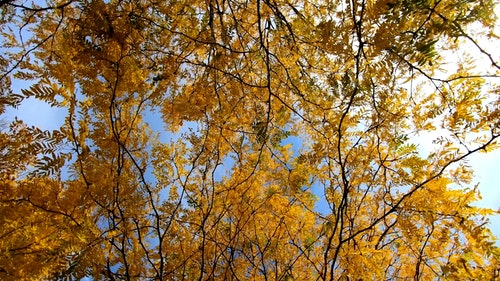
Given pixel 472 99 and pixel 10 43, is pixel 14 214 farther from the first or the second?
pixel 472 99

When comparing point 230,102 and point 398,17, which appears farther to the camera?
point 230,102

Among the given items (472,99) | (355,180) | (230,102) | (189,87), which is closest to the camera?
(472,99)

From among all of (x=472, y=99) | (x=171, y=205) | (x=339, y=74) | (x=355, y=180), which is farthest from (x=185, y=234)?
(x=472, y=99)

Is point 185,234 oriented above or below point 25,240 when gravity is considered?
above

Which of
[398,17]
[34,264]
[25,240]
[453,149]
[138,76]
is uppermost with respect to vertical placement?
[453,149]

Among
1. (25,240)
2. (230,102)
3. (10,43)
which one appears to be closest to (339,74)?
(230,102)

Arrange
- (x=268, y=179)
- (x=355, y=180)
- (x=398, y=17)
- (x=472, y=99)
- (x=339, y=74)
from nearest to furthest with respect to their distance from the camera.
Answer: (x=398, y=17), (x=472, y=99), (x=339, y=74), (x=355, y=180), (x=268, y=179)

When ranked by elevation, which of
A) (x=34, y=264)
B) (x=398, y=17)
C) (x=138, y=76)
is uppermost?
(x=138, y=76)

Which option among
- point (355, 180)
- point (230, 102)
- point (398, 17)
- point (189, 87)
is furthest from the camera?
point (355, 180)

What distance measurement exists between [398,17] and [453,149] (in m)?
1.37

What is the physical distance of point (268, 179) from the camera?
3096 millimetres

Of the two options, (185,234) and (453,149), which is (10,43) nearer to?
(185,234)

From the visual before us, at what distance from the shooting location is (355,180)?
291cm

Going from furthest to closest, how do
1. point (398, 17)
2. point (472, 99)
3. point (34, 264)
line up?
point (472, 99)
point (34, 264)
point (398, 17)
